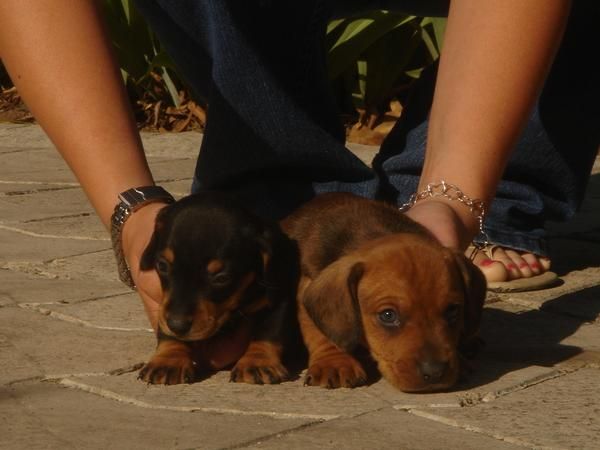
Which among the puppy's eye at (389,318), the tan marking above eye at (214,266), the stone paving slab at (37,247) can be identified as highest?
the tan marking above eye at (214,266)

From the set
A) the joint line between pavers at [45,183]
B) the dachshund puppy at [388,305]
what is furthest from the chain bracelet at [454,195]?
the joint line between pavers at [45,183]

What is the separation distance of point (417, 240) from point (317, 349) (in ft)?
1.18

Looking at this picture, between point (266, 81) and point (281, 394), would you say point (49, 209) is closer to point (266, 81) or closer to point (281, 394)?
point (266, 81)

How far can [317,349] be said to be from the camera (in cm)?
313

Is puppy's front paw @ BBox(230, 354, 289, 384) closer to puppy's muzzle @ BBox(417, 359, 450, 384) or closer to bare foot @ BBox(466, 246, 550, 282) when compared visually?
puppy's muzzle @ BBox(417, 359, 450, 384)

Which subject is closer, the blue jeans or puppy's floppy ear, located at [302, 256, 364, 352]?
puppy's floppy ear, located at [302, 256, 364, 352]

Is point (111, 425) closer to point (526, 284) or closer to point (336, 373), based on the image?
point (336, 373)

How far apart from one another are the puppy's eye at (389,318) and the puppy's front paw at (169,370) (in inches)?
18.3

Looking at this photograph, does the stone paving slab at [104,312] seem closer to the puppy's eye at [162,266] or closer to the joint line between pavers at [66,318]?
the joint line between pavers at [66,318]

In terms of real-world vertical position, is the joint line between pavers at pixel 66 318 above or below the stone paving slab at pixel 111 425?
below

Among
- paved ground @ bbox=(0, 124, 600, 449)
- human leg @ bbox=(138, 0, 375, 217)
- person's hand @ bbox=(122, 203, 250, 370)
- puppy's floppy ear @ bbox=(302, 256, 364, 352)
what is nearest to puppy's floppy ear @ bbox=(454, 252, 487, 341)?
paved ground @ bbox=(0, 124, 600, 449)

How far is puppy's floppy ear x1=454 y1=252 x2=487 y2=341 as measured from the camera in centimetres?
303

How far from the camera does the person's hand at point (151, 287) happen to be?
3160 mm

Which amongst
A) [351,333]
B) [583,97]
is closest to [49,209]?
[583,97]
